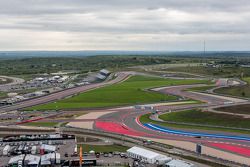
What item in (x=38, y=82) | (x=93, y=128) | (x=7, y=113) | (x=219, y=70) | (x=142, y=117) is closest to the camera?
(x=93, y=128)

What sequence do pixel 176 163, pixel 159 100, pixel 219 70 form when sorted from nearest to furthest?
pixel 176 163 → pixel 159 100 → pixel 219 70

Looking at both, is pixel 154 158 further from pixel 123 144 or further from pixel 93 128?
pixel 93 128

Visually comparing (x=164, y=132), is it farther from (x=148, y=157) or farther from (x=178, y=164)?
(x=178, y=164)

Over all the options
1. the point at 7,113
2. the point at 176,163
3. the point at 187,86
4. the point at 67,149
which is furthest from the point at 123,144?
the point at 187,86

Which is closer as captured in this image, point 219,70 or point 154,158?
point 154,158

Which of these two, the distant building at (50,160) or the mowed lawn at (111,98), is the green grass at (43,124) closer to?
the mowed lawn at (111,98)

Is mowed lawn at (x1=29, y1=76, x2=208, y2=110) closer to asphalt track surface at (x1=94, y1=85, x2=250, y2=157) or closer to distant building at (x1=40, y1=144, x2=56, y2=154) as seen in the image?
asphalt track surface at (x1=94, y1=85, x2=250, y2=157)

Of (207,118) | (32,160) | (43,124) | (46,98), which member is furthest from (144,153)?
(46,98)
